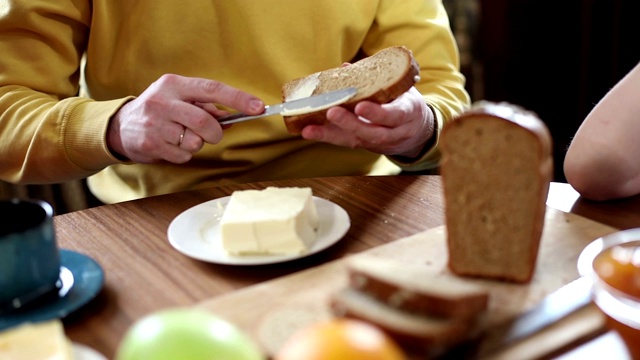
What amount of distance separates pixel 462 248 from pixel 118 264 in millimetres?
484

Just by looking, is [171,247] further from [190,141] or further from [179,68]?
[179,68]

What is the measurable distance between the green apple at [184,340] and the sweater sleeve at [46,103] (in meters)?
0.67

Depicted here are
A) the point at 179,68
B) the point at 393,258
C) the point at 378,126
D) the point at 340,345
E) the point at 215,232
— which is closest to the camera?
the point at 340,345

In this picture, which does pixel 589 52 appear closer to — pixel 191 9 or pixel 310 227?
pixel 191 9

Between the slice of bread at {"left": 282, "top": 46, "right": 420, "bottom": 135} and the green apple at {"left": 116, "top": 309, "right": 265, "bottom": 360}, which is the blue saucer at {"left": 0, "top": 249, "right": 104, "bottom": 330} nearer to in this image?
the green apple at {"left": 116, "top": 309, "right": 265, "bottom": 360}

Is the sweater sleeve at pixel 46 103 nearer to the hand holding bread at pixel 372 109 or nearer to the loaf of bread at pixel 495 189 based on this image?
the hand holding bread at pixel 372 109

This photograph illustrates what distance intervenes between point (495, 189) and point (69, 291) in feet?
1.84

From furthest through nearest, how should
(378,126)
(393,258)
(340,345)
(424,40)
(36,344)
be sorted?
(424,40) → (378,126) → (393,258) → (36,344) → (340,345)

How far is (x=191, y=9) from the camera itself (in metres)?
1.45

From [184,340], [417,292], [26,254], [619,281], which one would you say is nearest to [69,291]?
[26,254]

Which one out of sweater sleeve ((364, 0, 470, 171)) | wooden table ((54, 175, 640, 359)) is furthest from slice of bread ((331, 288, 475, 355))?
sweater sleeve ((364, 0, 470, 171))

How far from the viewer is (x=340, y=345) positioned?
2.02 ft

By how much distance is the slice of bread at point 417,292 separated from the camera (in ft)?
2.51

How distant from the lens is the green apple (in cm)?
65
